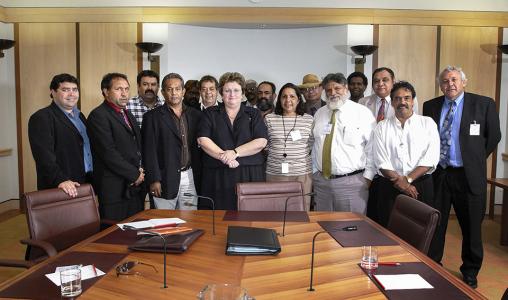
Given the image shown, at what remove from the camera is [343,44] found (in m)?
6.06

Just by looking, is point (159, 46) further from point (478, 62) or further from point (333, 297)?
point (333, 297)

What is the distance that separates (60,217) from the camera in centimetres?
255

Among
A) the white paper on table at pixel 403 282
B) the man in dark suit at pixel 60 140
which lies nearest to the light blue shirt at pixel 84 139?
the man in dark suit at pixel 60 140

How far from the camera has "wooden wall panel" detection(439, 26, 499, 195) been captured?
5840 mm

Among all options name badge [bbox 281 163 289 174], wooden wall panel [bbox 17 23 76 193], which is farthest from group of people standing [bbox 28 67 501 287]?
wooden wall panel [bbox 17 23 76 193]

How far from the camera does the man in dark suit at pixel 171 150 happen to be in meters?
3.40

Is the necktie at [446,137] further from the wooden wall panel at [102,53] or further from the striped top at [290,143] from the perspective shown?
the wooden wall panel at [102,53]

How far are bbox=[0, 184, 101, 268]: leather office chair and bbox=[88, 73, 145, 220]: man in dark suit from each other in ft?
1.84

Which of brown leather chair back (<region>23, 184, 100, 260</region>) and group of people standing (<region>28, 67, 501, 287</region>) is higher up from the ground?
group of people standing (<region>28, 67, 501, 287</region>)

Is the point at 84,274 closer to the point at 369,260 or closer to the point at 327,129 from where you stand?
the point at 369,260

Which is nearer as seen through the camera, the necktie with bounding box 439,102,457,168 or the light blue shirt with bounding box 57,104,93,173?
the light blue shirt with bounding box 57,104,93,173

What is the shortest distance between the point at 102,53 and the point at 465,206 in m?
4.70

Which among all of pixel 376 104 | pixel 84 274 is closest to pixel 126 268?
pixel 84 274

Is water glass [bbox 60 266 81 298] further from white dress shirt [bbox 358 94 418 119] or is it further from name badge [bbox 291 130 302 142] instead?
white dress shirt [bbox 358 94 418 119]
